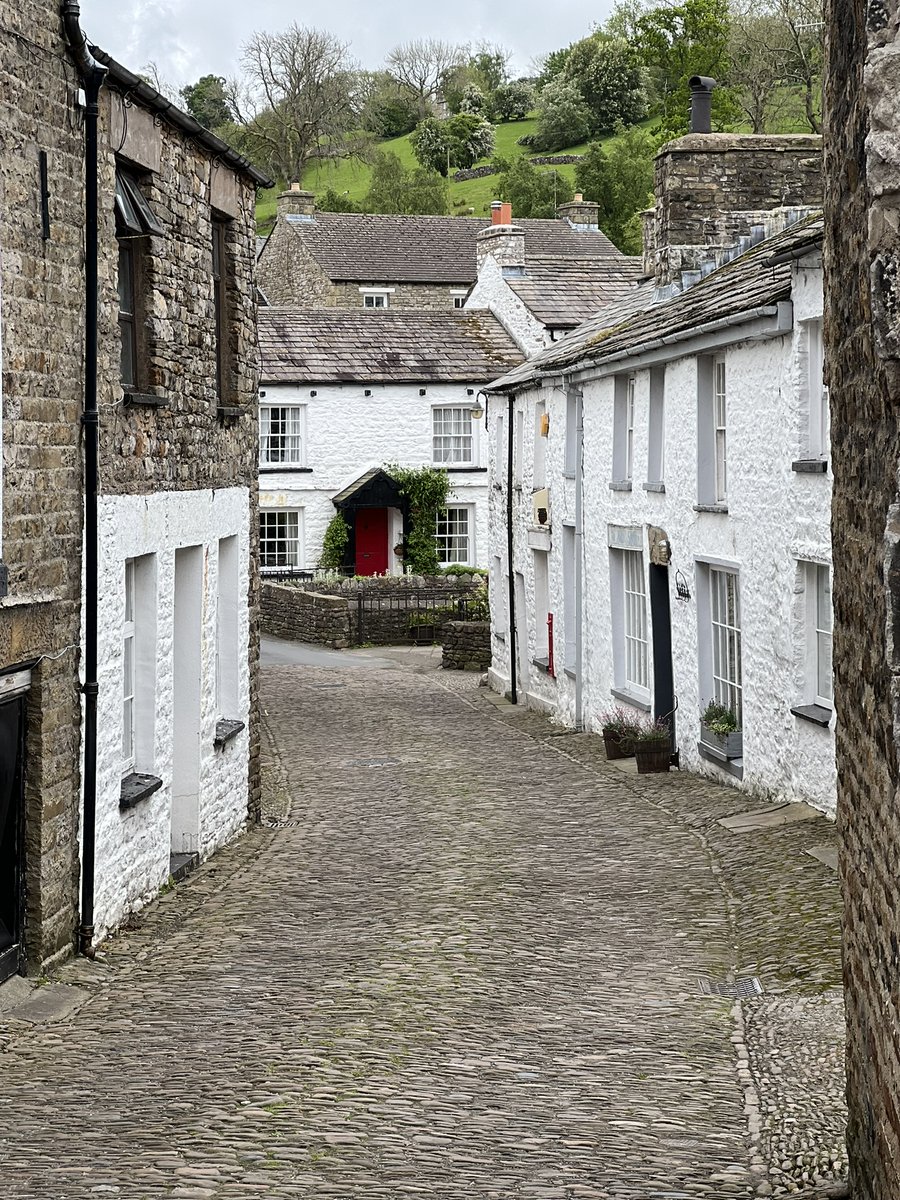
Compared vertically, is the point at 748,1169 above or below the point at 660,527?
below

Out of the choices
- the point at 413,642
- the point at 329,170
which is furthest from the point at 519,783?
the point at 329,170

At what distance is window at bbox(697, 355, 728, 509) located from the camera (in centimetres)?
1689

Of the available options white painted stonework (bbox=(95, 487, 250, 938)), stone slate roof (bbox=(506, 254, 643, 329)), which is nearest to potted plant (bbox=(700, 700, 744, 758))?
white painted stonework (bbox=(95, 487, 250, 938))

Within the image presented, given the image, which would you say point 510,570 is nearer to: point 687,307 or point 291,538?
point 687,307

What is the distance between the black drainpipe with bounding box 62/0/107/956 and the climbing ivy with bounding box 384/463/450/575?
98.7ft

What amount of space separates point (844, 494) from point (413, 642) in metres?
29.9

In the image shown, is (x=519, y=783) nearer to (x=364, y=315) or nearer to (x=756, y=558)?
(x=756, y=558)

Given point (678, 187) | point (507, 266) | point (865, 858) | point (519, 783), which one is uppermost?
point (507, 266)

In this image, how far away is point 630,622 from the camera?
2005cm

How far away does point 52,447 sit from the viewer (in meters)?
9.66

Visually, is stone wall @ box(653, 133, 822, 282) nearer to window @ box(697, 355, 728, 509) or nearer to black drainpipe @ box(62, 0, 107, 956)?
window @ box(697, 355, 728, 509)

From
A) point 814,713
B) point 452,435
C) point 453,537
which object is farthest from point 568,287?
point 814,713

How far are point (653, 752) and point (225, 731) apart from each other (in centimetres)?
582

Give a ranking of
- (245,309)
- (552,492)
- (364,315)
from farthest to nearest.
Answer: (364,315)
(552,492)
(245,309)
